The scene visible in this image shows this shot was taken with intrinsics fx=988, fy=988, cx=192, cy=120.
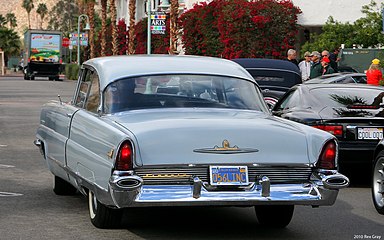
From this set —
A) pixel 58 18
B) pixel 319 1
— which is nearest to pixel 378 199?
pixel 319 1

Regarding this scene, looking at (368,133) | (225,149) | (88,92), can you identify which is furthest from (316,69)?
(225,149)

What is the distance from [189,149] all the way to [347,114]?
5108mm

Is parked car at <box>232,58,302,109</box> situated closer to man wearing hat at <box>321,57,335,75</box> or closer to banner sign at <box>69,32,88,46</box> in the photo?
man wearing hat at <box>321,57,335,75</box>

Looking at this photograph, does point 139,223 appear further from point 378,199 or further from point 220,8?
point 220,8

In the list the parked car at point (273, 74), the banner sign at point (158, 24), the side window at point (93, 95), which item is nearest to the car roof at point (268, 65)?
the parked car at point (273, 74)

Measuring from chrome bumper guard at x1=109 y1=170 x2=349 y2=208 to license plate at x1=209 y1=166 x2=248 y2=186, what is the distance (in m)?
0.07

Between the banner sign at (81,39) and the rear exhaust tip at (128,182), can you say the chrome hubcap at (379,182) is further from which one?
the banner sign at (81,39)

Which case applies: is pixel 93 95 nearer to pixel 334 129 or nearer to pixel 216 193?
pixel 216 193

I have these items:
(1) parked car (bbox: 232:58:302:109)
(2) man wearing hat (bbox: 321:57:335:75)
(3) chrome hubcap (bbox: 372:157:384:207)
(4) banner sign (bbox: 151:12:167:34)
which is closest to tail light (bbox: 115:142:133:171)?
(3) chrome hubcap (bbox: 372:157:384:207)

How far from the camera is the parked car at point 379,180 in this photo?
1028 cm

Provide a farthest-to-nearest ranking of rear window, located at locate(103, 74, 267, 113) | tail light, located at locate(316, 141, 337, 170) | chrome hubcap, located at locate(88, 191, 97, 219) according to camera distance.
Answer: rear window, located at locate(103, 74, 267, 113)
chrome hubcap, located at locate(88, 191, 97, 219)
tail light, located at locate(316, 141, 337, 170)

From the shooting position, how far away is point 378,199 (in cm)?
1041

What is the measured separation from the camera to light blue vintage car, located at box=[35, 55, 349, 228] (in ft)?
26.1

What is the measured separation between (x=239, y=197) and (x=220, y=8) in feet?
126
